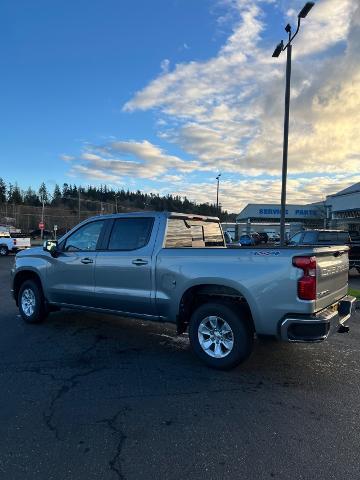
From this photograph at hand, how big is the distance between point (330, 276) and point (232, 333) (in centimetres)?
137

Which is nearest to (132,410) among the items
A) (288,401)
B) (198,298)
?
(288,401)

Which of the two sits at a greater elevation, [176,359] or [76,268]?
[76,268]

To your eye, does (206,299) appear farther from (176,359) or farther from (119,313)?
(119,313)

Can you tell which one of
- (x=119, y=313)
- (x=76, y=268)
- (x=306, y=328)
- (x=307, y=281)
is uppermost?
(x=307, y=281)

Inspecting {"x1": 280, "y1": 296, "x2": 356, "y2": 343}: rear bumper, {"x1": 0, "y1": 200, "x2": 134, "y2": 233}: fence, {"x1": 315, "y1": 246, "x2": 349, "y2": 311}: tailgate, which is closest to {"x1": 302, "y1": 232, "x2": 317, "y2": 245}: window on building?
{"x1": 315, "y1": 246, "x2": 349, "y2": 311}: tailgate

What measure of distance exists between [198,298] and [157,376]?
1.21m

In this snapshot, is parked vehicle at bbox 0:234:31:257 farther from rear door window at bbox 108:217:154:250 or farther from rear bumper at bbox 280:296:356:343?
rear bumper at bbox 280:296:356:343

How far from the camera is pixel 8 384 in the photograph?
4.69 metres

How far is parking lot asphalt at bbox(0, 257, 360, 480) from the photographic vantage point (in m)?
3.13

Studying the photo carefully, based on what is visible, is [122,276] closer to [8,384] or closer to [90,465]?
[8,384]

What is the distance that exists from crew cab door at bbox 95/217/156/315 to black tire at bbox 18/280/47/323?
5.12ft

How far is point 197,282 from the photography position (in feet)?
17.5

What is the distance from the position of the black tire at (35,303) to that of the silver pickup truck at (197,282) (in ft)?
0.06

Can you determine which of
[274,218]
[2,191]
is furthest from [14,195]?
[274,218]
